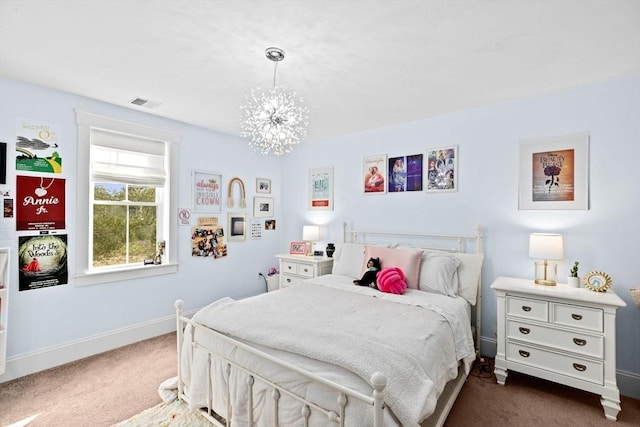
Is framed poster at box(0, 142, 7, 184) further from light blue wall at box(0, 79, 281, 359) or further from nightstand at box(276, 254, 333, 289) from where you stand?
nightstand at box(276, 254, 333, 289)

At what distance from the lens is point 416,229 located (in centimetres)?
352

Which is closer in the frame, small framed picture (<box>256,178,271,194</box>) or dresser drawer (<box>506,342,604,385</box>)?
dresser drawer (<box>506,342,604,385</box>)

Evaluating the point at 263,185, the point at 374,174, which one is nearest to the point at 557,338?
the point at 374,174

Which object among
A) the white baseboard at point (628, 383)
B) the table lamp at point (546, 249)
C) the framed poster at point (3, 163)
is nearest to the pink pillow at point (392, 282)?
the table lamp at point (546, 249)

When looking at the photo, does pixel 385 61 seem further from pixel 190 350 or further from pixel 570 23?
pixel 190 350

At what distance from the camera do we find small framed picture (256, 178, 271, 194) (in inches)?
180

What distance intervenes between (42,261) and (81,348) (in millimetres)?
907

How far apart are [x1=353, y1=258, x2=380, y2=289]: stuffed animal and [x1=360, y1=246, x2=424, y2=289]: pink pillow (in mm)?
70

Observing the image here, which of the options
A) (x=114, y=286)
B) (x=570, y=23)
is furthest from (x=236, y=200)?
(x=570, y=23)

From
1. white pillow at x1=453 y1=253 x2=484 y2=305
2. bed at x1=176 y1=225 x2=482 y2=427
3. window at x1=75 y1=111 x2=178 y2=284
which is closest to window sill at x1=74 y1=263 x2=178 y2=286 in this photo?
window at x1=75 y1=111 x2=178 y2=284

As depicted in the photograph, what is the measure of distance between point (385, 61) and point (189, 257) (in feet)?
10.1

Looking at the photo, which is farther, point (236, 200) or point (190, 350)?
point (236, 200)

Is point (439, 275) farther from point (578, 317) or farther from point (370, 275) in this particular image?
point (578, 317)

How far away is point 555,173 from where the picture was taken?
2.74 m
